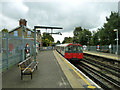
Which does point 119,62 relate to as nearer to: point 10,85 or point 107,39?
point 10,85

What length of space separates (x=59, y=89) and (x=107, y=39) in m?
25.4

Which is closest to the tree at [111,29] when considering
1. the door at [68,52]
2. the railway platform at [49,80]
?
the door at [68,52]

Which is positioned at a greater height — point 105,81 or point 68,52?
point 68,52

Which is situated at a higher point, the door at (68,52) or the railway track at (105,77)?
the door at (68,52)

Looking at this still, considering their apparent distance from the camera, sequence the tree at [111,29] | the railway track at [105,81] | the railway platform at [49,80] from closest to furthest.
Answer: the railway platform at [49,80] < the railway track at [105,81] < the tree at [111,29]

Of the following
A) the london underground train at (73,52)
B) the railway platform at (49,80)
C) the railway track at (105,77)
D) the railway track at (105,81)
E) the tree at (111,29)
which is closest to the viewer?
the railway platform at (49,80)

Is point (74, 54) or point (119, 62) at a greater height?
point (74, 54)

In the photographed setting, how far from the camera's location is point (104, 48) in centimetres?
2734

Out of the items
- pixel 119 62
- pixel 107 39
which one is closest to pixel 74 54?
pixel 119 62

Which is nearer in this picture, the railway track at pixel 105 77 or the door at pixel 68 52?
the railway track at pixel 105 77

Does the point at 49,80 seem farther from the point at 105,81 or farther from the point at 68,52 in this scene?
the point at 68,52

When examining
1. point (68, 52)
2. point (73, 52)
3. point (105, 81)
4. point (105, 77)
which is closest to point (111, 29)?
point (73, 52)

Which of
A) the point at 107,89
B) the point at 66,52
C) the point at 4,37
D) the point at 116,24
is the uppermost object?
the point at 116,24

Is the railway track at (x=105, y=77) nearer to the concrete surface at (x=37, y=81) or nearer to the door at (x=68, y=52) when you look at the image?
the door at (x=68, y=52)
